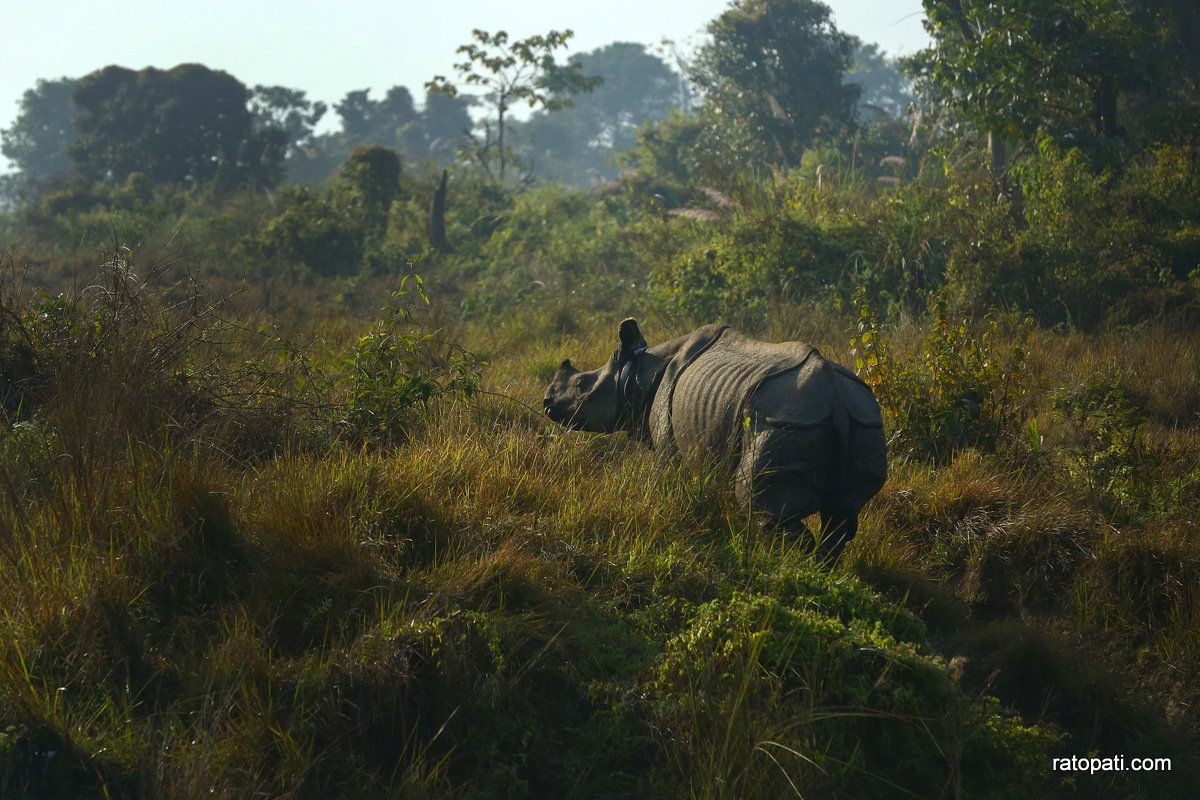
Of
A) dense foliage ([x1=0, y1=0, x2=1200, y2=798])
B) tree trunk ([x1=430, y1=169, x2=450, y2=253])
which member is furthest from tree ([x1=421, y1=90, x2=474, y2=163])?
dense foliage ([x1=0, y1=0, x2=1200, y2=798])

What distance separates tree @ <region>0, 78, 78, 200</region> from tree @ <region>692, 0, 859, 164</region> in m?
28.8

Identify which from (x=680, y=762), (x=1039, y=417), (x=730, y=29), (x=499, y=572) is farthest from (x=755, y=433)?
(x=730, y=29)

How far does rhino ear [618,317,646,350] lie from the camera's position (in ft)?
21.0

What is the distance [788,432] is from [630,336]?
5.79 feet

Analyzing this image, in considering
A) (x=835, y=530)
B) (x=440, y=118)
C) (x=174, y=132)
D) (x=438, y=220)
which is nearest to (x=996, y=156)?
(x=438, y=220)

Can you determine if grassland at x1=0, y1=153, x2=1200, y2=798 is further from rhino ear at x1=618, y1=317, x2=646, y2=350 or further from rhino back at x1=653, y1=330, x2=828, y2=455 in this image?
rhino ear at x1=618, y1=317, x2=646, y2=350

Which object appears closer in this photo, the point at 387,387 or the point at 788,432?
the point at 788,432

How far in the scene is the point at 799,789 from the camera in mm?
3352

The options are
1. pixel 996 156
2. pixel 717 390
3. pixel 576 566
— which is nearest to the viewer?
pixel 576 566

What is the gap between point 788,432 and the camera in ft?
16.1

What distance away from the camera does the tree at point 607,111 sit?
58.1 meters

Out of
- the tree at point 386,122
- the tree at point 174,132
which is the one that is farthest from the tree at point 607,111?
the tree at point 174,132

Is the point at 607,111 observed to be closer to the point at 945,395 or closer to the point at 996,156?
the point at 996,156

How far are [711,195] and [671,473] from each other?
9.62 meters
